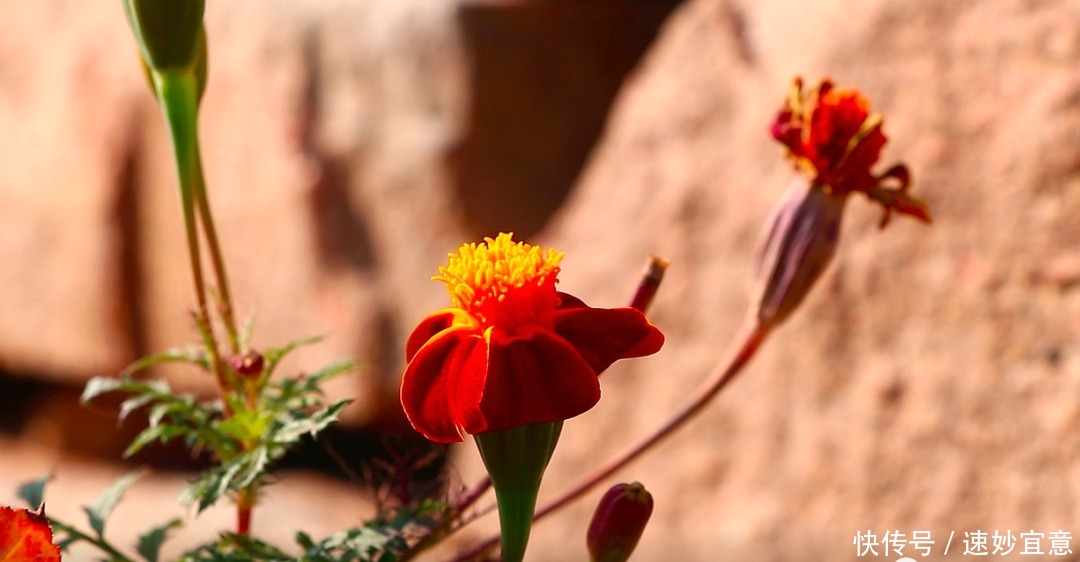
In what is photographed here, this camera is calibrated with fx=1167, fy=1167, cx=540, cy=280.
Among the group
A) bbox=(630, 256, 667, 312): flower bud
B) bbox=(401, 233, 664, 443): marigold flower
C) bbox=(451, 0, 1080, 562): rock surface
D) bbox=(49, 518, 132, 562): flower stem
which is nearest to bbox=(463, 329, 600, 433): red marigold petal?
bbox=(401, 233, 664, 443): marigold flower

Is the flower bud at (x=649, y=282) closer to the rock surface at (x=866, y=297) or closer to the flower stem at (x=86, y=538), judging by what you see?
the flower stem at (x=86, y=538)

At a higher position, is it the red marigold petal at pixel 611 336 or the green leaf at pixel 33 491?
the red marigold petal at pixel 611 336

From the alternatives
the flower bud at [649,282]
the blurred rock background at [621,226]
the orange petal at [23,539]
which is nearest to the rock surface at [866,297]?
the blurred rock background at [621,226]

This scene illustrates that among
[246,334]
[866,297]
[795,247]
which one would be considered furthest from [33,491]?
[866,297]

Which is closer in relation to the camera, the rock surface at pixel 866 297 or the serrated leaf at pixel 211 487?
the serrated leaf at pixel 211 487

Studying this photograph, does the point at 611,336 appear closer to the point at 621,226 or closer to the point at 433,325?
the point at 433,325

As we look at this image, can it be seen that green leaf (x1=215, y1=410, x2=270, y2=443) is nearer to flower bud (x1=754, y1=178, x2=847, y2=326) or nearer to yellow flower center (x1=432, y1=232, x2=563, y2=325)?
yellow flower center (x1=432, y1=232, x2=563, y2=325)

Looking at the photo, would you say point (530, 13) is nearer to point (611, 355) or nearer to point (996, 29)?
point (996, 29)
